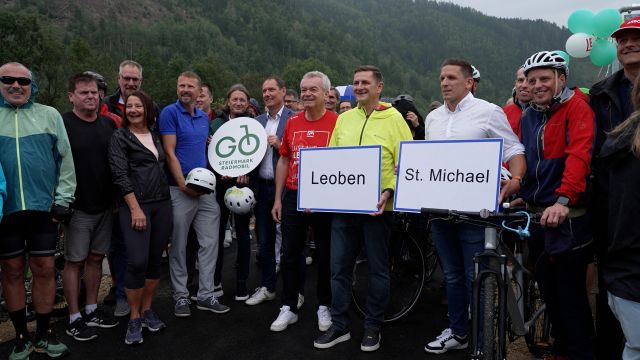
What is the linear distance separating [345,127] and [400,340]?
6.48 ft

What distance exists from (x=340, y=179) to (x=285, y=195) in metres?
0.80

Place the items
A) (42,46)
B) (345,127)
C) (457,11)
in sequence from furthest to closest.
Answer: (457,11)
(42,46)
(345,127)

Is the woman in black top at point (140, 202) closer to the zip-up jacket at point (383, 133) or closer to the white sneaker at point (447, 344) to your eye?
the zip-up jacket at point (383, 133)

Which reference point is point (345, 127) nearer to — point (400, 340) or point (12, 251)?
point (400, 340)

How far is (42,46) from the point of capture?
175 feet

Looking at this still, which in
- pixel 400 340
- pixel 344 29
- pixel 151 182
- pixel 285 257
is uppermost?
pixel 344 29

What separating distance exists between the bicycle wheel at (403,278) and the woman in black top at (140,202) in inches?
75.7

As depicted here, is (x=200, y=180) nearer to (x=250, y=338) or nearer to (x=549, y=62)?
(x=250, y=338)

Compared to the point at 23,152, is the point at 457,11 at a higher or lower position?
higher

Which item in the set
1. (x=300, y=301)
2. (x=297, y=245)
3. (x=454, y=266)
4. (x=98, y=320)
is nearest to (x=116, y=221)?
(x=98, y=320)

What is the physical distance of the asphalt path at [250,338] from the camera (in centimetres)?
400

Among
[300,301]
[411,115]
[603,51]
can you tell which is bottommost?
[300,301]

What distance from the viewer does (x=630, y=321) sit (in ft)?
6.96

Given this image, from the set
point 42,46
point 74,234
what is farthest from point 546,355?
point 42,46
